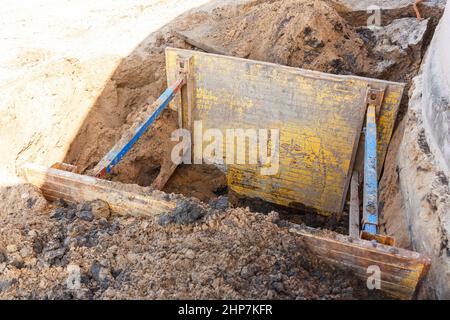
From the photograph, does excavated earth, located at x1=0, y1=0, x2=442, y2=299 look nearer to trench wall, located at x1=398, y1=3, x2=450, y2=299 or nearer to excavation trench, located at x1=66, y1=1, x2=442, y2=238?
trench wall, located at x1=398, y1=3, x2=450, y2=299

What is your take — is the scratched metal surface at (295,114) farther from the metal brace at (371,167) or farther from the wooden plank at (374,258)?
the wooden plank at (374,258)

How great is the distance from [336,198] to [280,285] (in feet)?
8.57

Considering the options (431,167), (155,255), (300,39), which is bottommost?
(155,255)

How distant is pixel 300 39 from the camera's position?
4453 millimetres

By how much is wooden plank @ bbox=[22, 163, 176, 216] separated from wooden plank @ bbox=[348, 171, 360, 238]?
131cm

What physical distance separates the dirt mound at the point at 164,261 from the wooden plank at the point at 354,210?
642mm

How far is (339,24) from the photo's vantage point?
4.63m

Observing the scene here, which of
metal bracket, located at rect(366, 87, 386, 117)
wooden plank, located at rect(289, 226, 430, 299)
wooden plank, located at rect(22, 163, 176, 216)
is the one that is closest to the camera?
wooden plank, located at rect(289, 226, 430, 299)

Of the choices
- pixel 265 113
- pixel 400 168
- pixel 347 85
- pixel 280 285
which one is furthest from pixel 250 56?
pixel 280 285

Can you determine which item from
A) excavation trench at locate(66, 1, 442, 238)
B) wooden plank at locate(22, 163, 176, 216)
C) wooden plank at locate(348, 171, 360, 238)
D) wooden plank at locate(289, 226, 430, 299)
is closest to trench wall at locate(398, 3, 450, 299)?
wooden plank at locate(289, 226, 430, 299)

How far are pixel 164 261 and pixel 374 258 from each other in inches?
A: 42.7

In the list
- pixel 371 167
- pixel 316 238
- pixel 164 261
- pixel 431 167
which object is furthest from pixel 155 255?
pixel 431 167

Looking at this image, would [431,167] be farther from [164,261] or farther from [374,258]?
[164,261]

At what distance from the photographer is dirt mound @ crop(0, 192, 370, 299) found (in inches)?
80.6
